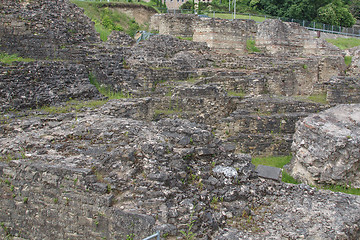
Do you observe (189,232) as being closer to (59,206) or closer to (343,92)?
(59,206)

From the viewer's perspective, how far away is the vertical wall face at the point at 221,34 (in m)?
20.2

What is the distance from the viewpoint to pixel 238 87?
14.3m

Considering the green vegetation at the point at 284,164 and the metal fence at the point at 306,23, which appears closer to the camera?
the green vegetation at the point at 284,164

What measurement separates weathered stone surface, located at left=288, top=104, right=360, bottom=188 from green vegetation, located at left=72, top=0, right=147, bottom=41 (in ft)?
47.7

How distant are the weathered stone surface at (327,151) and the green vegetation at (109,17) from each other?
14.5 m

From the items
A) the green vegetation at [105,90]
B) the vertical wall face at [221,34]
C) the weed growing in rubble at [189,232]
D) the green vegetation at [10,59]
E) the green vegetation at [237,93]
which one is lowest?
the weed growing in rubble at [189,232]

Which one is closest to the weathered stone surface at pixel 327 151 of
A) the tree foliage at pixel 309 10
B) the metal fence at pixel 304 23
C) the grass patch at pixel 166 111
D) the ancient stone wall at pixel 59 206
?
the grass patch at pixel 166 111

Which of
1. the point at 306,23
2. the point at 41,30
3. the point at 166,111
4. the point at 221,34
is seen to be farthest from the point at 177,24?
the point at 306,23

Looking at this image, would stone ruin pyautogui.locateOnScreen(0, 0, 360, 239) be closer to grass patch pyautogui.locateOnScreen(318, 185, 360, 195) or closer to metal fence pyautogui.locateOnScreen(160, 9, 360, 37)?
grass patch pyautogui.locateOnScreen(318, 185, 360, 195)

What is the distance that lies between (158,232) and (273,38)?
67.4 ft

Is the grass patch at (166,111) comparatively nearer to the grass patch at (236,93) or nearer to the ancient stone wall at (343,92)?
the grass patch at (236,93)

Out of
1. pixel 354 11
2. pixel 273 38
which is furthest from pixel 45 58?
pixel 354 11

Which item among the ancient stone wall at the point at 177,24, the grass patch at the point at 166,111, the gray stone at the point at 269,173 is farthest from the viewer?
the ancient stone wall at the point at 177,24

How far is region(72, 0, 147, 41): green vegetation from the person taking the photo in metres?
21.2
